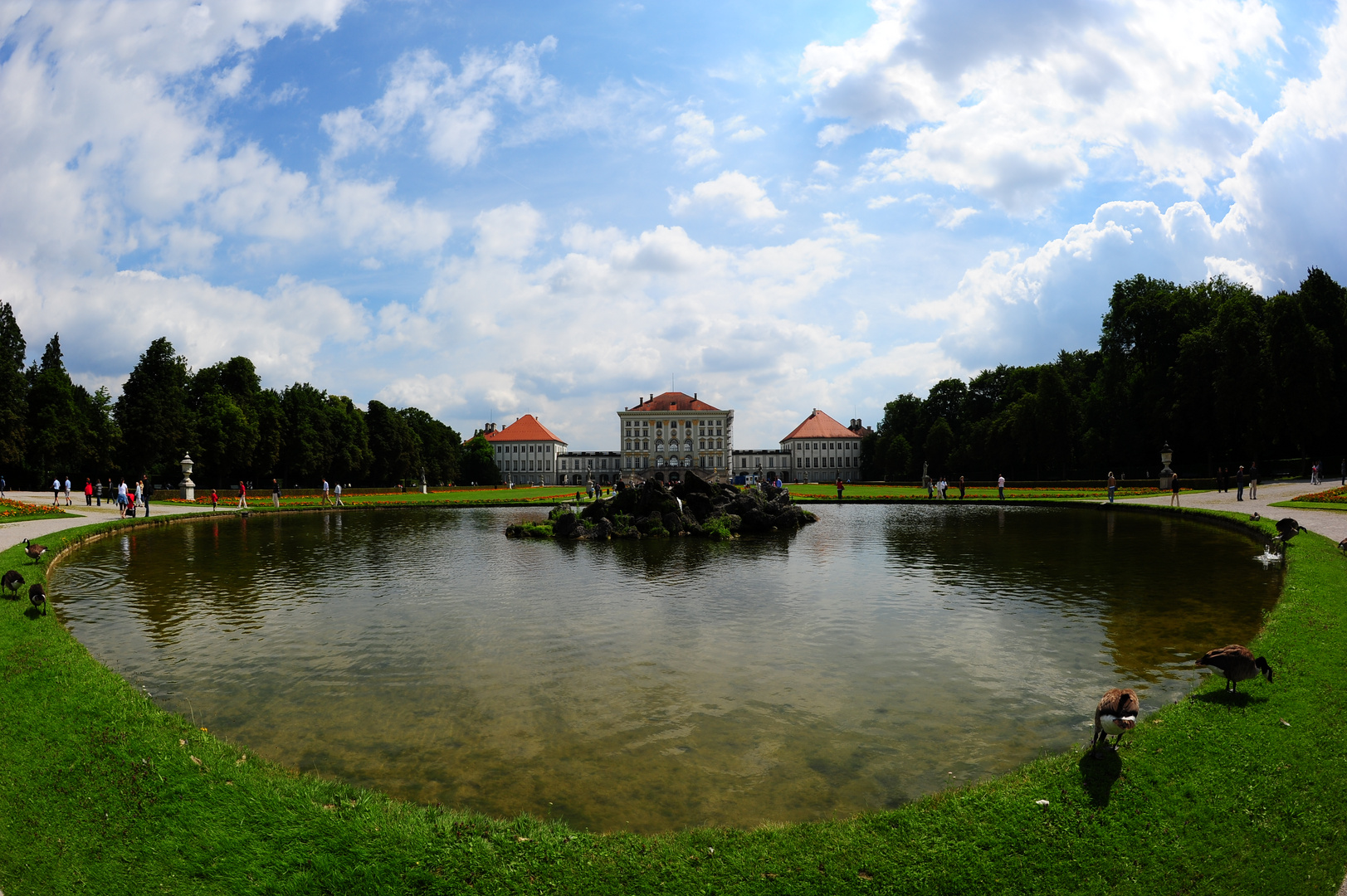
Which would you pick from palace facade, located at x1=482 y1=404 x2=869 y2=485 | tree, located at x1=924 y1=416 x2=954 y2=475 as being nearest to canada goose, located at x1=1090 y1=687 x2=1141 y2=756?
tree, located at x1=924 y1=416 x2=954 y2=475

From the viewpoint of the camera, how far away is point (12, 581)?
1189 cm

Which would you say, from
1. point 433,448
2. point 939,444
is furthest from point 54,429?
point 939,444

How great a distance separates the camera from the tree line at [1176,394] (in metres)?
41.9

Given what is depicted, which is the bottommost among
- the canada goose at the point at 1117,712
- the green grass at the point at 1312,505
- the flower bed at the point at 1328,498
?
the canada goose at the point at 1117,712

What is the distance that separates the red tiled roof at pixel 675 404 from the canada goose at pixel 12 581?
116 m

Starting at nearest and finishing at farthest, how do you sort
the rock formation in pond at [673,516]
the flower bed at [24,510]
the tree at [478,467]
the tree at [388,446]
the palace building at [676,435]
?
the rock formation in pond at [673,516]
the flower bed at [24,510]
the tree at [388,446]
the tree at [478,467]
the palace building at [676,435]

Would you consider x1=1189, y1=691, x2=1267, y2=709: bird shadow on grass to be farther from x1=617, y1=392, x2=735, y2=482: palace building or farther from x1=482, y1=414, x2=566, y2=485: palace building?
x1=482, y1=414, x2=566, y2=485: palace building

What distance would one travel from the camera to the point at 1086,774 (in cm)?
523

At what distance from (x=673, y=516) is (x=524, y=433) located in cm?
11380

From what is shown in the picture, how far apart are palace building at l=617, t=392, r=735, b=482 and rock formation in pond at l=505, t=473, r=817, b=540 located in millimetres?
97319

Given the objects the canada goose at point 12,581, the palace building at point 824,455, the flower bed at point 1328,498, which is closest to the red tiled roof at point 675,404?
the palace building at point 824,455

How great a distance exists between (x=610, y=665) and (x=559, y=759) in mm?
2675

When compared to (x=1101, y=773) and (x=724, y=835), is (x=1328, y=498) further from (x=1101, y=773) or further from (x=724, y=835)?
(x=724, y=835)

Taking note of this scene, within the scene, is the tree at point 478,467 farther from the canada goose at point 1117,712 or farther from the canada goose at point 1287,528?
the canada goose at point 1117,712
